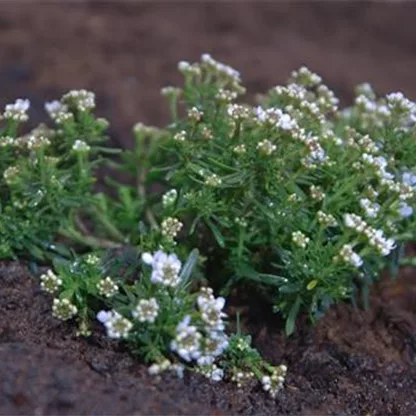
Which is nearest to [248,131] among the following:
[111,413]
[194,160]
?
[194,160]

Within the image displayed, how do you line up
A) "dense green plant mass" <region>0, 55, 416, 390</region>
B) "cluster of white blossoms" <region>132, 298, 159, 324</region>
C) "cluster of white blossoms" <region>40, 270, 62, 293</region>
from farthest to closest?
"cluster of white blossoms" <region>40, 270, 62, 293</region>, "dense green plant mass" <region>0, 55, 416, 390</region>, "cluster of white blossoms" <region>132, 298, 159, 324</region>

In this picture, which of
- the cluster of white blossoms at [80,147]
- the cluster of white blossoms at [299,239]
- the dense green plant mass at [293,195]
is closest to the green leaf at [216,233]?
the dense green plant mass at [293,195]

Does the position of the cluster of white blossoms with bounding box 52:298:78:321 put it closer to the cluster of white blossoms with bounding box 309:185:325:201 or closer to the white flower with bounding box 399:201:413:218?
the cluster of white blossoms with bounding box 309:185:325:201

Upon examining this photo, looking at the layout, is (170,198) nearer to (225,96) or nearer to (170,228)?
(170,228)

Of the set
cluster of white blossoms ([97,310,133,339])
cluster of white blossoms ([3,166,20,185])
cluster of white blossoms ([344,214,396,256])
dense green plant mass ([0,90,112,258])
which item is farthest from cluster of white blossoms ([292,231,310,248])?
cluster of white blossoms ([3,166,20,185])

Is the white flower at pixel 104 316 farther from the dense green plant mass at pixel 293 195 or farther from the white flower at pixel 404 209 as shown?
the white flower at pixel 404 209

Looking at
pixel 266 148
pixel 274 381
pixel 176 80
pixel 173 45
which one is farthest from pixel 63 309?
pixel 173 45

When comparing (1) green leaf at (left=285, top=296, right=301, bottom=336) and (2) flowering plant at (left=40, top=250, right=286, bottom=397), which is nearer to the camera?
Result: (2) flowering plant at (left=40, top=250, right=286, bottom=397)

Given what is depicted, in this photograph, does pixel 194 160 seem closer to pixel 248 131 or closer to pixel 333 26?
pixel 248 131
